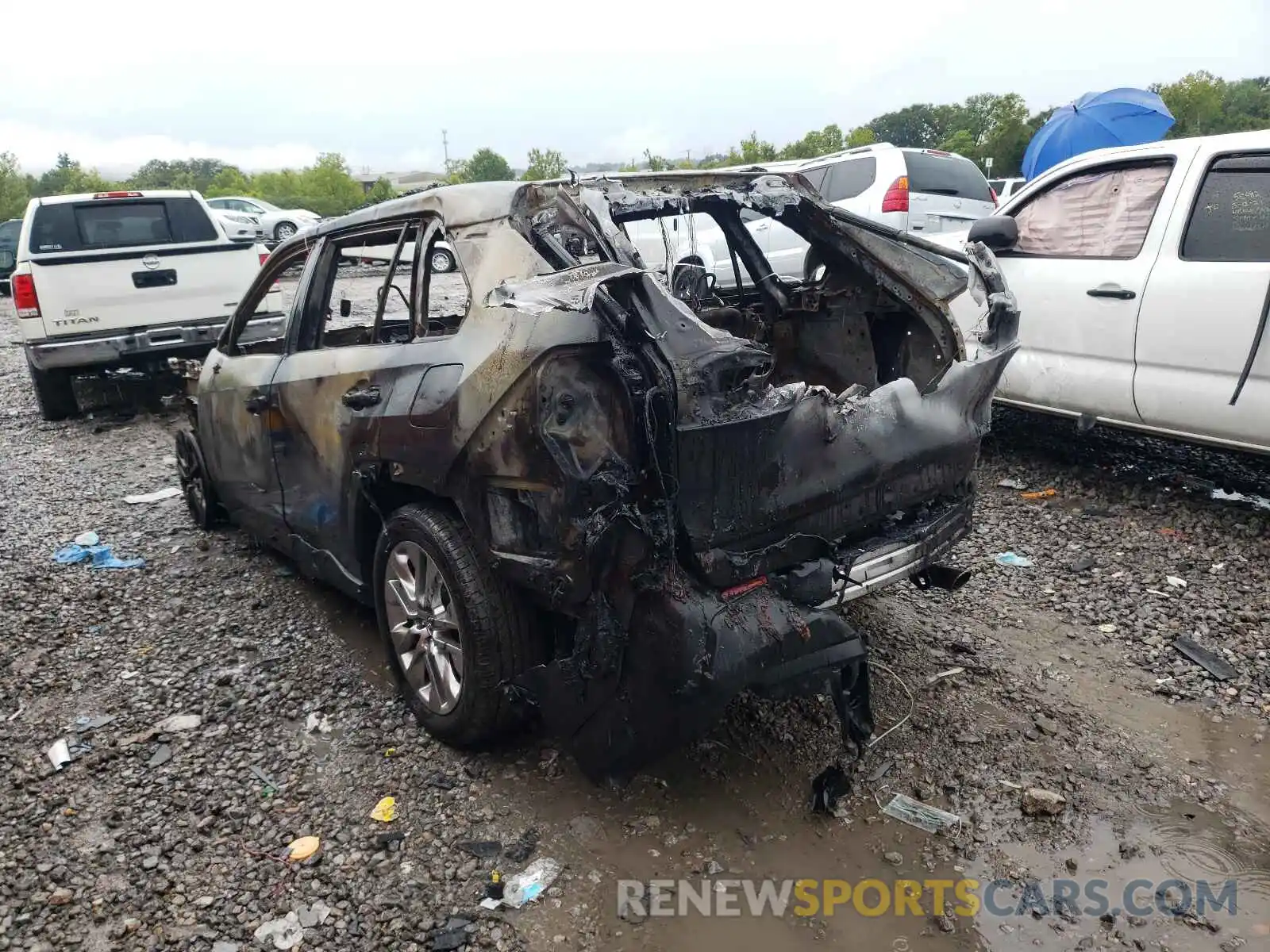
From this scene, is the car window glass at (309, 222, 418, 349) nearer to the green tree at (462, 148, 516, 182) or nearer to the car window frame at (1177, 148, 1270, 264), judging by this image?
the car window frame at (1177, 148, 1270, 264)

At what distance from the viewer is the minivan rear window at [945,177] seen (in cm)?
918

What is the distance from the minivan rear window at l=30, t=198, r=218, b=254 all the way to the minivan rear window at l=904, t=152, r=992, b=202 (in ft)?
22.9

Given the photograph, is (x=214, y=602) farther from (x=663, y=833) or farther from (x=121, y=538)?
(x=663, y=833)

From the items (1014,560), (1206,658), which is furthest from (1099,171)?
(1206,658)

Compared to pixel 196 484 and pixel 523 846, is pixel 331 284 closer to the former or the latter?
pixel 196 484

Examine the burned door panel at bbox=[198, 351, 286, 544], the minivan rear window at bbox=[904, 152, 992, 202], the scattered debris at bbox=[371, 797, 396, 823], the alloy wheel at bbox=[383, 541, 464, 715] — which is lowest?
the scattered debris at bbox=[371, 797, 396, 823]

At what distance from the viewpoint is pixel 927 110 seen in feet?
224

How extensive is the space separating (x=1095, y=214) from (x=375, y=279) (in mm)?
3984

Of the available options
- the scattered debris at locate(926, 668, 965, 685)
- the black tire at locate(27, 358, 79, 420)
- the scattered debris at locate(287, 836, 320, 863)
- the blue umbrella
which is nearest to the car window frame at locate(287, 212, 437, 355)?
the scattered debris at locate(287, 836, 320, 863)

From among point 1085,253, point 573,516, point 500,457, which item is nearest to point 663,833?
point 573,516

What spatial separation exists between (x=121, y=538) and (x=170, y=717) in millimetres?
2382

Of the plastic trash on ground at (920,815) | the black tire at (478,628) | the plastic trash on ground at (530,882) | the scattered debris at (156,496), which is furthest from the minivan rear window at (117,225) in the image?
the plastic trash on ground at (920,815)

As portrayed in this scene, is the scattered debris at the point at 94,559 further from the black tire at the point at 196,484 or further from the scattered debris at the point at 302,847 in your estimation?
the scattered debris at the point at 302,847

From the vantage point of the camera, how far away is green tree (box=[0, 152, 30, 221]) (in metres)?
50.6
